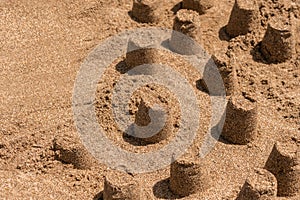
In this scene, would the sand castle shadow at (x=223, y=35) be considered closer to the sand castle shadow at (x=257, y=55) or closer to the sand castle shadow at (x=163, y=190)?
the sand castle shadow at (x=257, y=55)

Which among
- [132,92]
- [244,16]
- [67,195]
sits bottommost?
[67,195]

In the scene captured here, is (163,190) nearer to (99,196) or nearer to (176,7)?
(99,196)

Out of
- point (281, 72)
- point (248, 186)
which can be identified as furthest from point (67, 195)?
point (281, 72)

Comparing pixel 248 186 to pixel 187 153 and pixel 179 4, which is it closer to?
pixel 187 153

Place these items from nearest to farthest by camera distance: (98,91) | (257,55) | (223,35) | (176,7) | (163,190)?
(163,190), (98,91), (257,55), (223,35), (176,7)

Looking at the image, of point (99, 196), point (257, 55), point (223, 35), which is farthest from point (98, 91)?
point (257, 55)

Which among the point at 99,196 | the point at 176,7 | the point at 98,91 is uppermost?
the point at 176,7

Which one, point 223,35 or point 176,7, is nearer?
point 223,35

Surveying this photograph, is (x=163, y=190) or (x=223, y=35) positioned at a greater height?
(x=223, y=35)
